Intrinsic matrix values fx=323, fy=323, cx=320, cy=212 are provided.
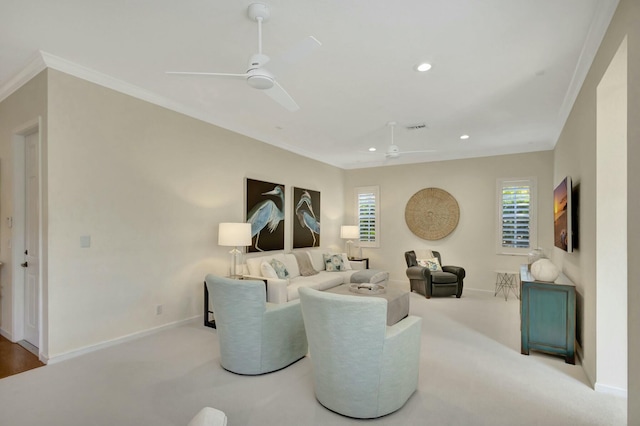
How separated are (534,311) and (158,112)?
4945 millimetres

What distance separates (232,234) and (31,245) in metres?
2.17

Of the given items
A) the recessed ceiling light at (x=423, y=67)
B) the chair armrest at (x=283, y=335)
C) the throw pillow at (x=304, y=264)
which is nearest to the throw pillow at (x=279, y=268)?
the throw pillow at (x=304, y=264)

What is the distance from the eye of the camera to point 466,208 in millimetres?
6812

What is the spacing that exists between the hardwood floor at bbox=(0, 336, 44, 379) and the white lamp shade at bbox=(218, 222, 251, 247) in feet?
7.16

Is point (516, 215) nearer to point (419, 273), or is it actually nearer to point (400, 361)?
point (419, 273)

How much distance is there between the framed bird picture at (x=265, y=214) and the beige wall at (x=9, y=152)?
2754 millimetres

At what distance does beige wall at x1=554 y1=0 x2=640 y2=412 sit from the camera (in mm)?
1764

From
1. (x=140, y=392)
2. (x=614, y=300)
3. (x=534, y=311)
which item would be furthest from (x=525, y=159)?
(x=140, y=392)

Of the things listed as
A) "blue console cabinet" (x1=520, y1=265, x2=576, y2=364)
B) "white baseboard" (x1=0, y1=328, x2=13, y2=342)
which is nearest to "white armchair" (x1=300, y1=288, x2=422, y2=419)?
"blue console cabinet" (x1=520, y1=265, x2=576, y2=364)

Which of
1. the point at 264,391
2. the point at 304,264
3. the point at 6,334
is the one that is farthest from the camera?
the point at 304,264

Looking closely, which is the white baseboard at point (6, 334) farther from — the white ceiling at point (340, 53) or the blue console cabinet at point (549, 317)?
the blue console cabinet at point (549, 317)


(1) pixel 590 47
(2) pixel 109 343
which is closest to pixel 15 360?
(2) pixel 109 343

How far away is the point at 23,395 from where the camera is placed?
2604mm

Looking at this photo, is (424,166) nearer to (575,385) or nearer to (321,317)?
(575,385)
